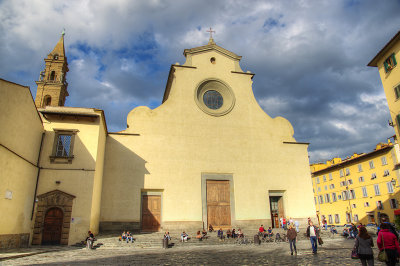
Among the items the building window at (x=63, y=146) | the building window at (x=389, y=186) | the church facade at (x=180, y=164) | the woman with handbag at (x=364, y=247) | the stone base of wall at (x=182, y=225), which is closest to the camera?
the woman with handbag at (x=364, y=247)

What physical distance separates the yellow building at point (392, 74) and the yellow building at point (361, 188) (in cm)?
1267

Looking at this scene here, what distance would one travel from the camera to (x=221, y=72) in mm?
26953

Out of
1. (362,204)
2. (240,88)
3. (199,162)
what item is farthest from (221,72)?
(362,204)

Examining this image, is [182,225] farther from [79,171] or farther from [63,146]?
[63,146]

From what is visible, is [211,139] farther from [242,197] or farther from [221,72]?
[221,72]

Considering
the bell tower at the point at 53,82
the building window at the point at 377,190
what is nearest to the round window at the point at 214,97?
the bell tower at the point at 53,82

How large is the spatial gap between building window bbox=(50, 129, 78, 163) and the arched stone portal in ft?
6.86

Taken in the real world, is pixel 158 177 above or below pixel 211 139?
below

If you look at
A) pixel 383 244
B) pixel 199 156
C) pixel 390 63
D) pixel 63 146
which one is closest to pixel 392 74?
pixel 390 63

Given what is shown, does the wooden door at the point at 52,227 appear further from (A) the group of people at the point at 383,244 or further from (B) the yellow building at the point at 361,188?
(B) the yellow building at the point at 361,188

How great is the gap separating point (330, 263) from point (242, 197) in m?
14.3

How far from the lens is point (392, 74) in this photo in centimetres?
1994

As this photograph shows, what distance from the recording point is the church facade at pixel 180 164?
1738 centimetres

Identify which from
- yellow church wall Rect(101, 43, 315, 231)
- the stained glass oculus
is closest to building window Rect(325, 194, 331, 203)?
yellow church wall Rect(101, 43, 315, 231)
